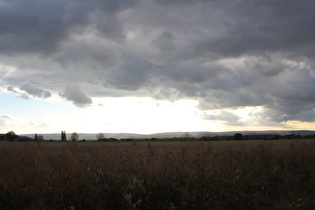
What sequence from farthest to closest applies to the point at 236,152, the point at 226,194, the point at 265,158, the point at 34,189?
1. the point at 236,152
2. the point at 265,158
3. the point at 226,194
4. the point at 34,189

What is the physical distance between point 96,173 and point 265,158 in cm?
715

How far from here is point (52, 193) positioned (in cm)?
575

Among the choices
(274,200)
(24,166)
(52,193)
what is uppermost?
(24,166)

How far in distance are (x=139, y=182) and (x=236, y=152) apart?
664 centimetres

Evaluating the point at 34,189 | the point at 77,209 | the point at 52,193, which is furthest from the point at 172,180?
the point at 34,189

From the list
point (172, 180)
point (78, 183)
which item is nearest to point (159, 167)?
point (172, 180)

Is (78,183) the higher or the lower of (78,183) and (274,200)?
the higher

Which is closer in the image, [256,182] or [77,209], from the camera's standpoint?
[77,209]

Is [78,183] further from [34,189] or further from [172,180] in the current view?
[172,180]

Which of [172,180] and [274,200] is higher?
[172,180]

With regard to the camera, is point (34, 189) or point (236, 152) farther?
point (236, 152)

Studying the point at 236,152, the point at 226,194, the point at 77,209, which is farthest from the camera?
the point at 236,152

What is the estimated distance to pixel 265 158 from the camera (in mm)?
10391

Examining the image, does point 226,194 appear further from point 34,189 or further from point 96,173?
point 34,189
